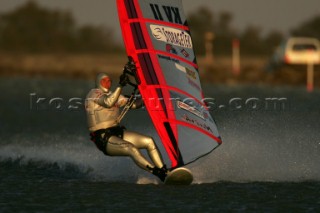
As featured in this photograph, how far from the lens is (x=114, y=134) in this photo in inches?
603

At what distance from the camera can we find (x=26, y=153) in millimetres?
19359

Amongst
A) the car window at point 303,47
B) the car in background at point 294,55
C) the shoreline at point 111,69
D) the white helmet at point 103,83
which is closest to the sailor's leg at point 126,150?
the white helmet at point 103,83

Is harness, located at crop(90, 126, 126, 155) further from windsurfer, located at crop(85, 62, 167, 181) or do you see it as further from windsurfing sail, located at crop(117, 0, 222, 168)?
windsurfing sail, located at crop(117, 0, 222, 168)

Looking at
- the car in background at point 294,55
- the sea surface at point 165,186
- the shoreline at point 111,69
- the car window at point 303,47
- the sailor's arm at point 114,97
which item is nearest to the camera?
the sea surface at point 165,186

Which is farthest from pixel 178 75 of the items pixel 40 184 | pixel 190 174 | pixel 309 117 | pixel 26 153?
pixel 309 117

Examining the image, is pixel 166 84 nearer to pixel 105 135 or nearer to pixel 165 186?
pixel 105 135

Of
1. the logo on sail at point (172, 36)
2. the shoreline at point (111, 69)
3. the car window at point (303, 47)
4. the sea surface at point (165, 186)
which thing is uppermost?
the logo on sail at point (172, 36)

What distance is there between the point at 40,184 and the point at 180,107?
228cm

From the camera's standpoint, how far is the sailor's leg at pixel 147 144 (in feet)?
49.5

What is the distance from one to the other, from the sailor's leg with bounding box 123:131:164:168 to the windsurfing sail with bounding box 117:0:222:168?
16 centimetres

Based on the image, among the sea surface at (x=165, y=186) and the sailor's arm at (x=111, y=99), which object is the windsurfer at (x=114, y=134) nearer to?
the sailor's arm at (x=111, y=99)

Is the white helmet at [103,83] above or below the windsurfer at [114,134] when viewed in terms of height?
above

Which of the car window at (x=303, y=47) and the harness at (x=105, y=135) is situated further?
the car window at (x=303, y=47)

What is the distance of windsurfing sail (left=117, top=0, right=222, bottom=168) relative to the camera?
1524 centimetres
